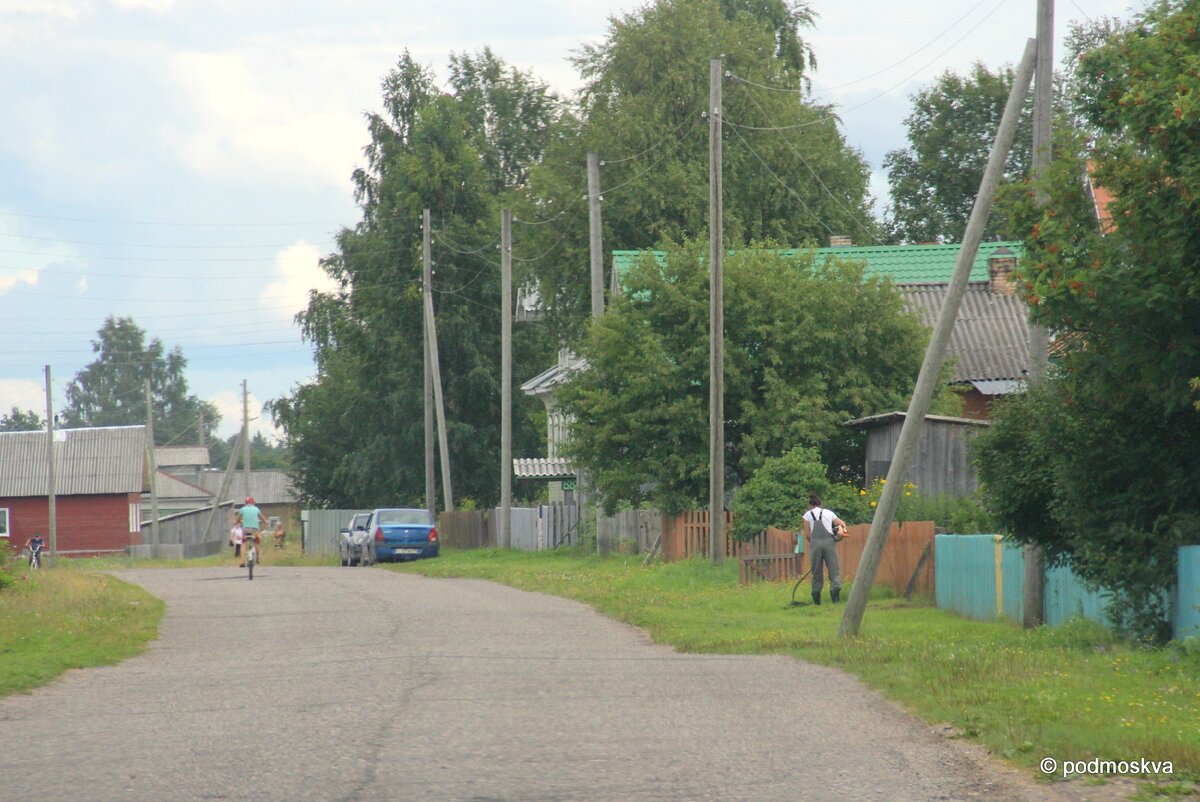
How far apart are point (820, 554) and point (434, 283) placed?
3972cm

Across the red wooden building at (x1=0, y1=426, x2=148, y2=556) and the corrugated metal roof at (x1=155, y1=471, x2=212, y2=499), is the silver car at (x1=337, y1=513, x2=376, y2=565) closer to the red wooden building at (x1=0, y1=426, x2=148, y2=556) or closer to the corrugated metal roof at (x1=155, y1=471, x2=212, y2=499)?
the red wooden building at (x1=0, y1=426, x2=148, y2=556)

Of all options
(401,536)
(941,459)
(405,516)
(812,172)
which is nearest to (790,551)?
(941,459)

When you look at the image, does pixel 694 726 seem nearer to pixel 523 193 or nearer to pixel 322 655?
pixel 322 655

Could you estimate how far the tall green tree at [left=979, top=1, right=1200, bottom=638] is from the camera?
13891 millimetres

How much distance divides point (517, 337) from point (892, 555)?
4198 cm

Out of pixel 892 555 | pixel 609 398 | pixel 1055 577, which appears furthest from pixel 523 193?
pixel 1055 577

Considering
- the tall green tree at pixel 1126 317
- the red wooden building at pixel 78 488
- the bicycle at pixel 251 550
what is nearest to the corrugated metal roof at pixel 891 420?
the tall green tree at pixel 1126 317

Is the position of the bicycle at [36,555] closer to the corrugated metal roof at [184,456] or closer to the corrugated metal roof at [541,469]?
the corrugated metal roof at [541,469]

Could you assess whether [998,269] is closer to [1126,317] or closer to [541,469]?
[541,469]

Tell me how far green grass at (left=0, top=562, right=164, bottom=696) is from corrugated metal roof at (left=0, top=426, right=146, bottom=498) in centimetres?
4913

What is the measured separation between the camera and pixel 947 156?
63.1 metres

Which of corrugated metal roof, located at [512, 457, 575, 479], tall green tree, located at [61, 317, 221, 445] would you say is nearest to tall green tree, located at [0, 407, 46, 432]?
tall green tree, located at [61, 317, 221, 445]

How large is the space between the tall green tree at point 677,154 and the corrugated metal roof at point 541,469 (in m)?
5.02

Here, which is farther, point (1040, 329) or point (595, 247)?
point (595, 247)
